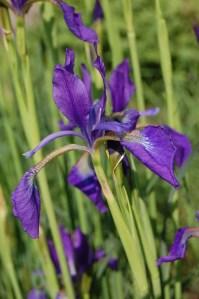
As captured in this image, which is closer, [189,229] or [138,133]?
[138,133]

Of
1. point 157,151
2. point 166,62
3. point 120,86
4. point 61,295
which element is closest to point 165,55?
point 166,62

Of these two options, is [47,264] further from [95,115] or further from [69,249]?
[95,115]

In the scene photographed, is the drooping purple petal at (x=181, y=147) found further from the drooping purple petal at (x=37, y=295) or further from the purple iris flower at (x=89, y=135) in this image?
the drooping purple petal at (x=37, y=295)

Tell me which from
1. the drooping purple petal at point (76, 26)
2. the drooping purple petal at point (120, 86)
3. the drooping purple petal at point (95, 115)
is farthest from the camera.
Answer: the drooping purple petal at point (120, 86)

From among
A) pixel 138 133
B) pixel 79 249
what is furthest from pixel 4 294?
pixel 138 133

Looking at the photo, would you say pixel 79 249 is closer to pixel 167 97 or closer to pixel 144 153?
pixel 167 97

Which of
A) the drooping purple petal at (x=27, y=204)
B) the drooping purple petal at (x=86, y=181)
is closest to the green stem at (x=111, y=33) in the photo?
the drooping purple petal at (x=86, y=181)

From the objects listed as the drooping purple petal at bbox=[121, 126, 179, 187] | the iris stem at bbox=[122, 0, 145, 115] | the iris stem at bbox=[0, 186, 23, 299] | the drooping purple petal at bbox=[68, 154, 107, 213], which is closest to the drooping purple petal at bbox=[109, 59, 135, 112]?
the iris stem at bbox=[122, 0, 145, 115]
